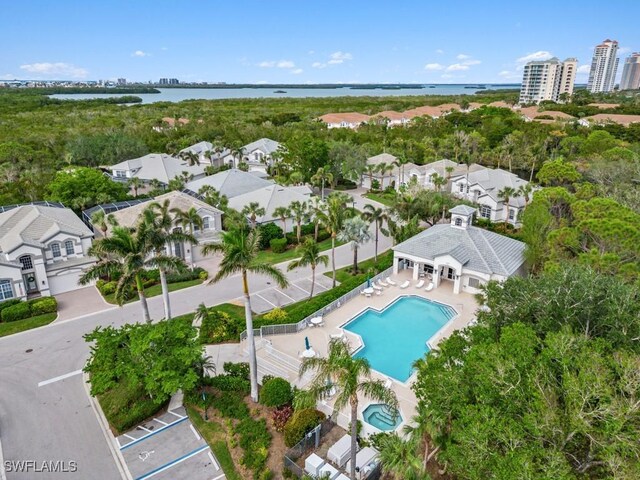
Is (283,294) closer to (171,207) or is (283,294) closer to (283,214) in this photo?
(283,214)

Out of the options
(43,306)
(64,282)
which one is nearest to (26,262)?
(64,282)

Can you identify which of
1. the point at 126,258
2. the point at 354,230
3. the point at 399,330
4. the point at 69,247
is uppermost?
the point at 126,258

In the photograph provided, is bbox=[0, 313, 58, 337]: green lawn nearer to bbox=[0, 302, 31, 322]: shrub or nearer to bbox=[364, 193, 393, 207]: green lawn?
bbox=[0, 302, 31, 322]: shrub

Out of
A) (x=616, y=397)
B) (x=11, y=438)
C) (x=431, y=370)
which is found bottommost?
(x=11, y=438)

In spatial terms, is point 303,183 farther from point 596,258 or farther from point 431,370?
point 431,370

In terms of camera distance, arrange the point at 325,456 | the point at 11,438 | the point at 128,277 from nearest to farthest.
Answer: the point at 325,456, the point at 11,438, the point at 128,277

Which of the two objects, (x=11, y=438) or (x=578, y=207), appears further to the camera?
(x=578, y=207)

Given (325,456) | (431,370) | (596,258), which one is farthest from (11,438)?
(596,258)
